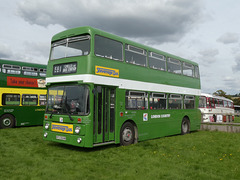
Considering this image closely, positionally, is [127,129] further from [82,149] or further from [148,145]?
[82,149]

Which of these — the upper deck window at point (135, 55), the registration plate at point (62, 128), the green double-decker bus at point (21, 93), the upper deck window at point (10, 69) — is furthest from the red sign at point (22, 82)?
the upper deck window at point (135, 55)

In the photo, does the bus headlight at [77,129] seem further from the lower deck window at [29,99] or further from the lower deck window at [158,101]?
the lower deck window at [29,99]

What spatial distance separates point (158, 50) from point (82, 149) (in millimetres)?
6602

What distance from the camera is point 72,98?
30.2ft

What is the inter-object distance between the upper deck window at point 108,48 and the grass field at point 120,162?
3666 mm

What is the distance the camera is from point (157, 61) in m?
13.0

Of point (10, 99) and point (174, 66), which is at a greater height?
point (174, 66)

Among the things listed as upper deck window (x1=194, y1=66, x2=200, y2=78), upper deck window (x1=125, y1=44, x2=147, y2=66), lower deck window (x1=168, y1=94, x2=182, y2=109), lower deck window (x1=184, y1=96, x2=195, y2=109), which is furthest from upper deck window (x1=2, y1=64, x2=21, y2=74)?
upper deck window (x1=194, y1=66, x2=200, y2=78)

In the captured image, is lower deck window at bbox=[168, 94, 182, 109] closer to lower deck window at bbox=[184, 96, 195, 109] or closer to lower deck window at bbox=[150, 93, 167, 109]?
lower deck window at bbox=[150, 93, 167, 109]

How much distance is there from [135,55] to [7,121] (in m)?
10.3

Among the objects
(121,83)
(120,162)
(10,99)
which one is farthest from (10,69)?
(120,162)

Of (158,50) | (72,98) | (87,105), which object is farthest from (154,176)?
(158,50)

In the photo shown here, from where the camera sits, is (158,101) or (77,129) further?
(158,101)

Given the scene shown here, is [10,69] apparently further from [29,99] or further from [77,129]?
[77,129]
